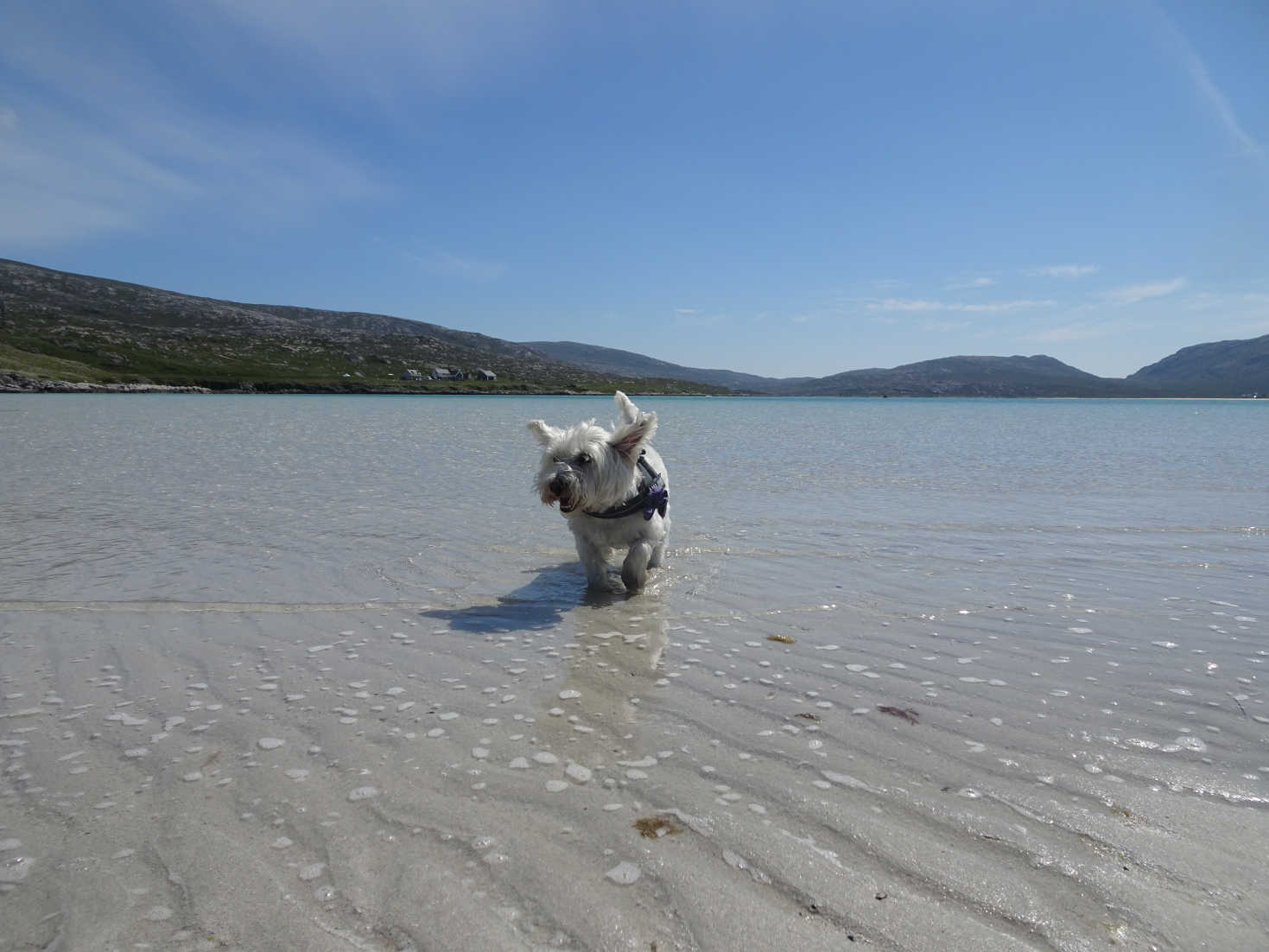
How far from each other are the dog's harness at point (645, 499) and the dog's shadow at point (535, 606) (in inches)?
33.2

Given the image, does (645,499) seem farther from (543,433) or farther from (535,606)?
(535,606)

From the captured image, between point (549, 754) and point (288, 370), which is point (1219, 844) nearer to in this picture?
point (549, 754)

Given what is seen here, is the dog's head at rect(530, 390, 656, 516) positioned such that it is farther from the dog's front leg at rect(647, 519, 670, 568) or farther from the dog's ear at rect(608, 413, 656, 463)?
the dog's front leg at rect(647, 519, 670, 568)

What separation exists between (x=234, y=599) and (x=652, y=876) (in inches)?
231

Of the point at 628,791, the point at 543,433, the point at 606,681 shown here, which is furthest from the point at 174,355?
the point at 628,791

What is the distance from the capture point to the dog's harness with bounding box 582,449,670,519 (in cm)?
821

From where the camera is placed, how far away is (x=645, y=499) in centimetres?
830

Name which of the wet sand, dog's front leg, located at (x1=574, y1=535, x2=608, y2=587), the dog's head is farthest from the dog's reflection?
the dog's head

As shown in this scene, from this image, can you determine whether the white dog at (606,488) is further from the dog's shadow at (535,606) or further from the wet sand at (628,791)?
the wet sand at (628,791)

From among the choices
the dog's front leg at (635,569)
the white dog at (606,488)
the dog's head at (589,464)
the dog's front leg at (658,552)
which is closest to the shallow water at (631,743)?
the dog's front leg at (658,552)

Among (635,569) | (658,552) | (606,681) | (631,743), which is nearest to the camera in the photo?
(631,743)

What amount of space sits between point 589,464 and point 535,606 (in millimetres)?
1542

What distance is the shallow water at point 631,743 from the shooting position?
2939 mm

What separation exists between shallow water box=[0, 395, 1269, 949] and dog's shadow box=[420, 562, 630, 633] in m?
0.06
